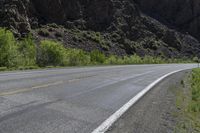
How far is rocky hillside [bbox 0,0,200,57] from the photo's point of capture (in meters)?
76.6

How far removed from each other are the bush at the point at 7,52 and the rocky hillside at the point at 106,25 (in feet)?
92.0

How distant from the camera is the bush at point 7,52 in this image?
40.2m

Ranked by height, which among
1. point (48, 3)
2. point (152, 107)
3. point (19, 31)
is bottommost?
point (152, 107)

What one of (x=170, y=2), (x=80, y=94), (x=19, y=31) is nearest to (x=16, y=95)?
(x=80, y=94)

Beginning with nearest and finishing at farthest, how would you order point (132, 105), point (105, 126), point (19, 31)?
point (105, 126), point (132, 105), point (19, 31)

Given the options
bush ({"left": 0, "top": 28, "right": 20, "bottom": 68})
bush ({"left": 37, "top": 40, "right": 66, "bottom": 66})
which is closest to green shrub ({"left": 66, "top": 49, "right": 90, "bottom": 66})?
bush ({"left": 37, "top": 40, "right": 66, "bottom": 66})

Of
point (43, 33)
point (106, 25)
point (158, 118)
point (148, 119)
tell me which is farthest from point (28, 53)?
point (106, 25)

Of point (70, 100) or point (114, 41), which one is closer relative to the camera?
point (70, 100)

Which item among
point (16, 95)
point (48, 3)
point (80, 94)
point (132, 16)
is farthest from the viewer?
point (132, 16)

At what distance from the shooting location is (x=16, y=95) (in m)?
10.0

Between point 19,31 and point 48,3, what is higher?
point 48,3

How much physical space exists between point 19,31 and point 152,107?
64.4m

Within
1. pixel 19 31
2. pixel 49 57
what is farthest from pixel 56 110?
pixel 19 31

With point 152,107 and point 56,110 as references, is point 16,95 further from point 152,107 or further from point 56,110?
point 152,107
